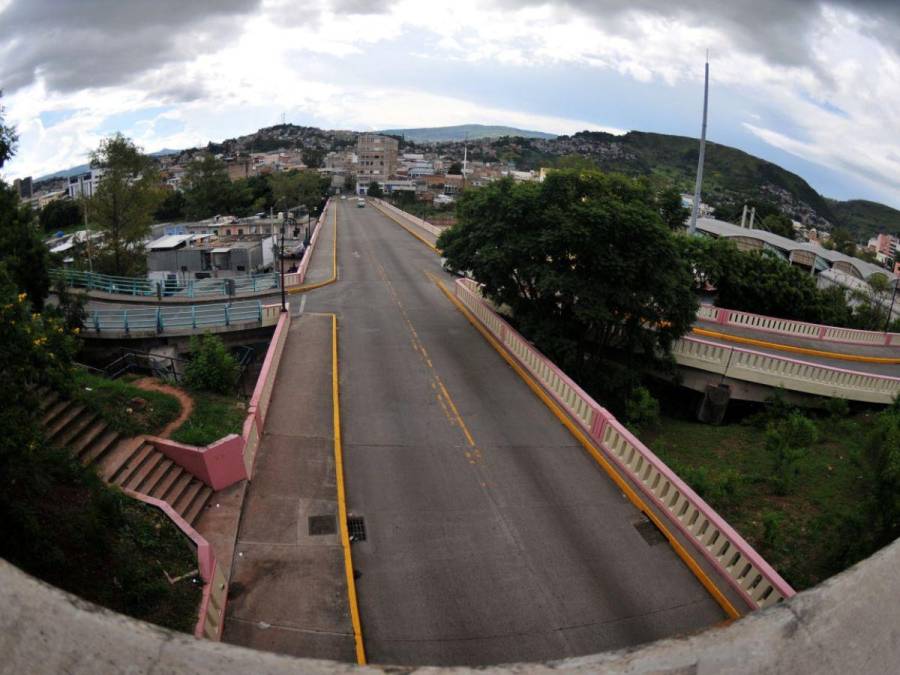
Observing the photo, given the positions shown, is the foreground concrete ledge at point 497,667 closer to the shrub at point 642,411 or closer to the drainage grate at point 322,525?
the drainage grate at point 322,525

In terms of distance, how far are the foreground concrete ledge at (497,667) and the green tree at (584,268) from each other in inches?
527

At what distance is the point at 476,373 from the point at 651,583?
9.84 meters

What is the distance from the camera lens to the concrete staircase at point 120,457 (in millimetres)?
10359

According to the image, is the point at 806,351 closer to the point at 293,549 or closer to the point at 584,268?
the point at 584,268

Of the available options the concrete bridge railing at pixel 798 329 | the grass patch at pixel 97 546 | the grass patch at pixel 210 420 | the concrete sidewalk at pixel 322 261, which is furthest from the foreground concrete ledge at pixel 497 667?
the concrete sidewalk at pixel 322 261

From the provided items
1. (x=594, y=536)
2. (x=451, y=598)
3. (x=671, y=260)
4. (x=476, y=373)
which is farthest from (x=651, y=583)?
(x=671, y=260)

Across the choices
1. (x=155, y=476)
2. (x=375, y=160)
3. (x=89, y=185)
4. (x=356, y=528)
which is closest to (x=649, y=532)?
(x=356, y=528)

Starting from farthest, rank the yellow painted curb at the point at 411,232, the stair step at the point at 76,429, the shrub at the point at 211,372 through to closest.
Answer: the yellow painted curb at the point at 411,232 → the shrub at the point at 211,372 → the stair step at the point at 76,429

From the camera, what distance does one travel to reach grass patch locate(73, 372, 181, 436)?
11664 mm

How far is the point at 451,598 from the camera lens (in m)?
9.00

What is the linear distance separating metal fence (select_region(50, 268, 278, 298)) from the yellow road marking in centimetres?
1387

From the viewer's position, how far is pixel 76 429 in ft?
36.1

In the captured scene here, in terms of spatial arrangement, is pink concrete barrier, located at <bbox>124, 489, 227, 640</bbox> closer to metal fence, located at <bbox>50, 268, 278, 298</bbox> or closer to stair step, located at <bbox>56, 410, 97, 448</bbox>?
stair step, located at <bbox>56, 410, 97, 448</bbox>

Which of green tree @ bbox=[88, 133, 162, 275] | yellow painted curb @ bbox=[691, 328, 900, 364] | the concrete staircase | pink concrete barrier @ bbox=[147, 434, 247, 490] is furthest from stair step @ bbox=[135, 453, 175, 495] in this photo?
green tree @ bbox=[88, 133, 162, 275]
